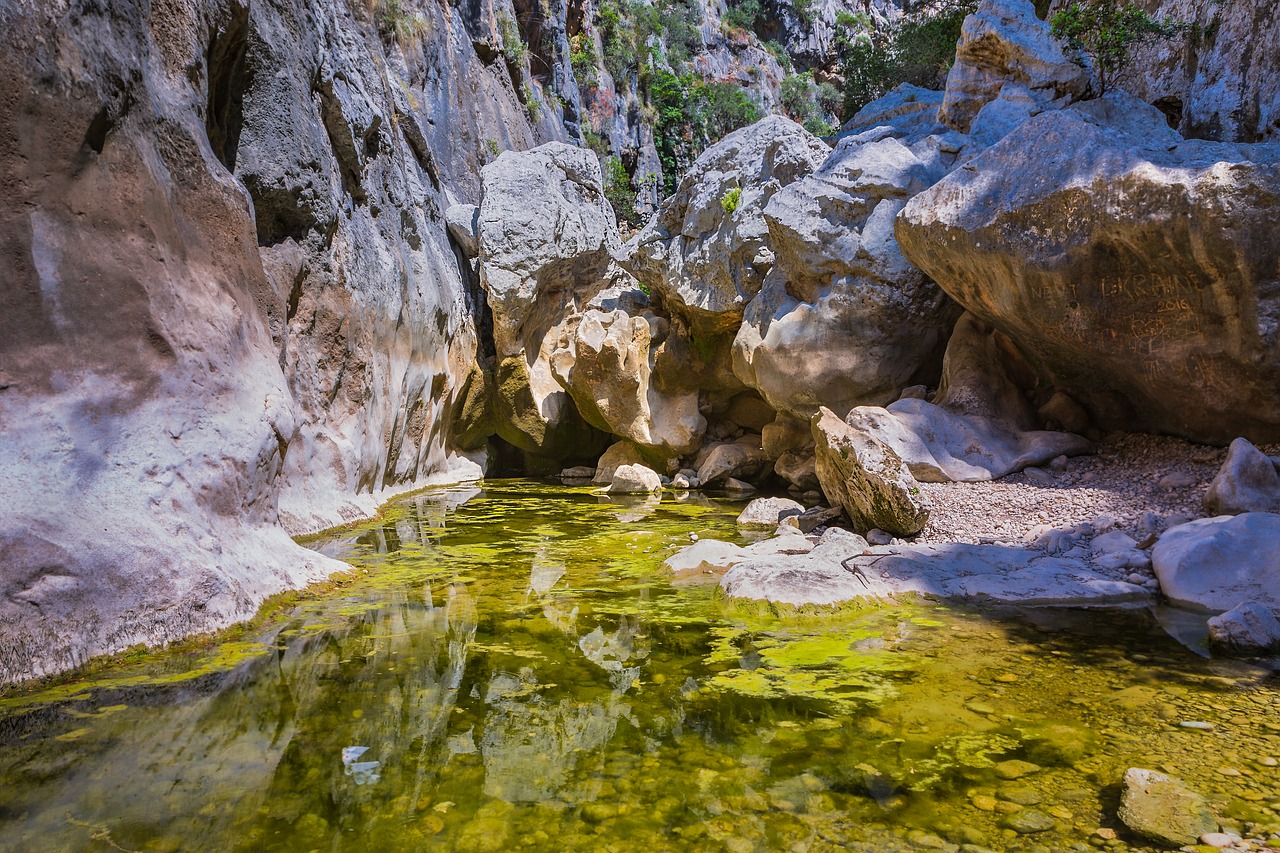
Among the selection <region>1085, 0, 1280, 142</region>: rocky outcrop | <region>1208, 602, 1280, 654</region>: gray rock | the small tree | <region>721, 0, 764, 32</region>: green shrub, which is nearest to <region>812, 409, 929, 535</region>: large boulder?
<region>1208, 602, 1280, 654</region>: gray rock

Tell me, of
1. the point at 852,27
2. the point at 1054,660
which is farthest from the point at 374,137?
the point at 852,27

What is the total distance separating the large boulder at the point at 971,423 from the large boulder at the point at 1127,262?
0.60 m

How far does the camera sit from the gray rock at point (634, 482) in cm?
1412

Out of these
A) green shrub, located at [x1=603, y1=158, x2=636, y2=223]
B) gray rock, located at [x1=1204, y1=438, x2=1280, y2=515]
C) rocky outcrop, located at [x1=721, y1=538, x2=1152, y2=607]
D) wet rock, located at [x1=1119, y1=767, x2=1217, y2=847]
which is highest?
Result: green shrub, located at [x1=603, y1=158, x2=636, y2=223]

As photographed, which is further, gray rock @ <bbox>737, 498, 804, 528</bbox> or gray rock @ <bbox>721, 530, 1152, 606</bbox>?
gray rock @ <bbox>737, 498, 804, 528</bbox>

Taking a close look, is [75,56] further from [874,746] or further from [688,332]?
[688,332]

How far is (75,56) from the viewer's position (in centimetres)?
468

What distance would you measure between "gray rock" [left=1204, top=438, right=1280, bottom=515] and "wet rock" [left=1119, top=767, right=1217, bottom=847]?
179 inches

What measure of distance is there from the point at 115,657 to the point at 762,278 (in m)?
11.7

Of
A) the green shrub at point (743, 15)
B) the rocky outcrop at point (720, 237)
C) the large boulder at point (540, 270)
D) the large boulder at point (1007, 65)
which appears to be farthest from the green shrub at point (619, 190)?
the large boulder at point (1007, 65)

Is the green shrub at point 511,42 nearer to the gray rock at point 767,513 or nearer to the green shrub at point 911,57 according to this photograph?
the green shrub at point 911,57

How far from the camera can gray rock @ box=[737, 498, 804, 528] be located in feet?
30.7

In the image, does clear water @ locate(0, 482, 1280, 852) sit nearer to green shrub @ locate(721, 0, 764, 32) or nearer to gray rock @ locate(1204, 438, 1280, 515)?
gray rock @ locate(1204, 438, 1280, 515)

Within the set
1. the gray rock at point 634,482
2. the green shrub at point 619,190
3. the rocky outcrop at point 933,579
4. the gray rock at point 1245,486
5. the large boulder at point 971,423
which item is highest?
the green shrub at point 619,190
